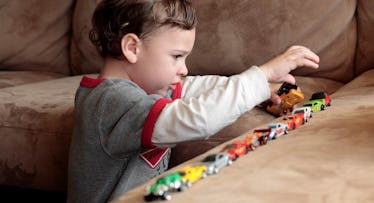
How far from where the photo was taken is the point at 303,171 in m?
0.72

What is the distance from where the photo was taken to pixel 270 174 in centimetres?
72

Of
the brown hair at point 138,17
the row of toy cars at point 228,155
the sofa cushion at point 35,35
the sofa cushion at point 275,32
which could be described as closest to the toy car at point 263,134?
the row of toy cars at point 228,155

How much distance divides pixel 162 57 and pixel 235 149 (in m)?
0.39

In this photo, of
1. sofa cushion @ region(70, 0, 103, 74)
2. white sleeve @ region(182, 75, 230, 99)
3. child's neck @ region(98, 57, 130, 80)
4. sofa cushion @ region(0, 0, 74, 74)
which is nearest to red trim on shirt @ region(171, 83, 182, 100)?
white sleeve @ region(182, 75, 230, 99)

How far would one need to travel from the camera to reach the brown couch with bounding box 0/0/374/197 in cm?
145

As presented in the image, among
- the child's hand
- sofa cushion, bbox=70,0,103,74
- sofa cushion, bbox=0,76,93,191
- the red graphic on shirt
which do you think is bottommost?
sofa cushion, bbox=0,76,93,191

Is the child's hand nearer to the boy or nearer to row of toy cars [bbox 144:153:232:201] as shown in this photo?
the boy

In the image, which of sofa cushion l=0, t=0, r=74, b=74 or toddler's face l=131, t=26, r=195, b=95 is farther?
sofa cushion l=0, t=0, r=74, b=74

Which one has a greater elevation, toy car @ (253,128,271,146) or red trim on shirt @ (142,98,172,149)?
toy car @ (253,128,271,146)

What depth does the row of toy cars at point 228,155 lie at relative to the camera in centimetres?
66

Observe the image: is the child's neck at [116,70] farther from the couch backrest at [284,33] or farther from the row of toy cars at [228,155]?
the couch backrest at [284,33]

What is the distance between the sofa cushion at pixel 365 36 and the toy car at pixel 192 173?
1134 mm

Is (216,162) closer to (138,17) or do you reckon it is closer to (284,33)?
(138,17)

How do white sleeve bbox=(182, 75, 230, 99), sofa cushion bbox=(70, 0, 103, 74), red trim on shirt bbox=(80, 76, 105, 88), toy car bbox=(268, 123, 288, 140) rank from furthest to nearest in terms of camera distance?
sofa cushion bbox=(70, 0, 103, 74)
white sleeve bbox=(182, 75, 230, 99)
red trim on shirt bbox=(80, 76, 105, 88)
toy car bbox=(268, 123, 288, 140)
